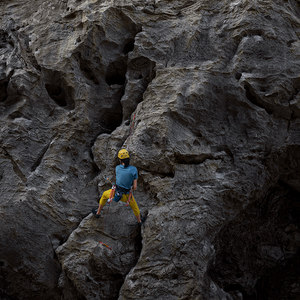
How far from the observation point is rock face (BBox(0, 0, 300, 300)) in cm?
670

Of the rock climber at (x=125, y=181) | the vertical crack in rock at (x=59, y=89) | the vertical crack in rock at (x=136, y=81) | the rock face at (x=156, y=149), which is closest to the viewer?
the rock climber at (x=125, y=181)

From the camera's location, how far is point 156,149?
6.93 m

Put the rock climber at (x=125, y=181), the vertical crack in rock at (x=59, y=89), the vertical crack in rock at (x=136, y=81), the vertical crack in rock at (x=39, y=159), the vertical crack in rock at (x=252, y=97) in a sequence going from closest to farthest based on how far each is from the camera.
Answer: the rock climber at (x=125, y=181)
the vertical crack in rock at (x=252, y=97)
the vertical crack in rock at (x=39, y=159)
the vertical crack in rock at (x=136, y=81)
the vertical crack in rock at (x=59, y=89)

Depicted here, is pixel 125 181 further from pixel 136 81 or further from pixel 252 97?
pixel 252 97

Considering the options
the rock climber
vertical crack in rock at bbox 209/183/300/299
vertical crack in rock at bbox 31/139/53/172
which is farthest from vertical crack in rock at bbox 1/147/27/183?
vertical crack in rock at bbox 209/183/300/299

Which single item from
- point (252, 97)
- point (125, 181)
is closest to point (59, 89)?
point (125, 181)

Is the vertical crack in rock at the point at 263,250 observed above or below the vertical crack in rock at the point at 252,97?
below

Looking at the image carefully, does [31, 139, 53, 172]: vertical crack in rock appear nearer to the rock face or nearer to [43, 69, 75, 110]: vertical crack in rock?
the rock face

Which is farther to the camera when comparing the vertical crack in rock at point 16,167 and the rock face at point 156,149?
the vertical crack in rock at point 16,167

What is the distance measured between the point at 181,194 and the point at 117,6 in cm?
520

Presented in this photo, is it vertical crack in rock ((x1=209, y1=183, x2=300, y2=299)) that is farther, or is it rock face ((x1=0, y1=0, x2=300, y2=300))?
vertical crack in rock ((x1=209, y1=183, x2=300, y2=299))

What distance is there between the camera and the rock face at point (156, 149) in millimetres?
6703

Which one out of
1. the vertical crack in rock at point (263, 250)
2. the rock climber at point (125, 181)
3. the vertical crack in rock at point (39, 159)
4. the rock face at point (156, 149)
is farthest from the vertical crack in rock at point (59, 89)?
the vertical crack in rock at point (263, 250)

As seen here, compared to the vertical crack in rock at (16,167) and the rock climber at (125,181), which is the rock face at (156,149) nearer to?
the vertical crack in rock at (16,167)
